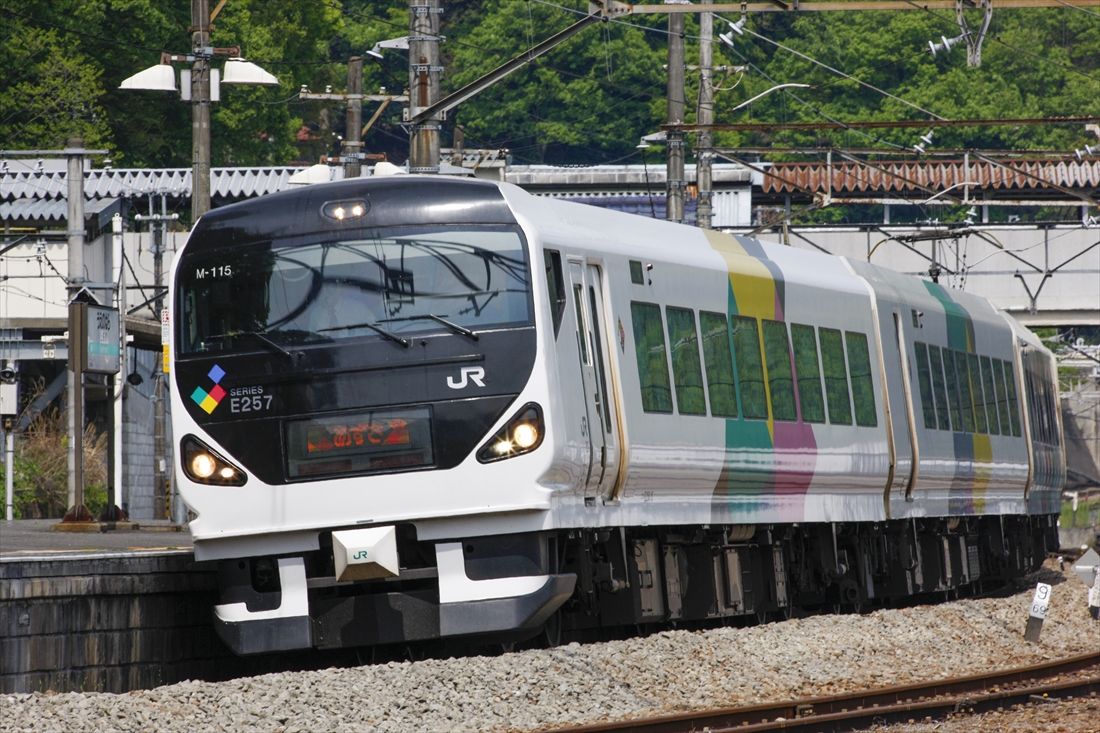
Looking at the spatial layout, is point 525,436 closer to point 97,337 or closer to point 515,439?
point 515,439

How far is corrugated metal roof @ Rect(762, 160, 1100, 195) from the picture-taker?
48.6 meters

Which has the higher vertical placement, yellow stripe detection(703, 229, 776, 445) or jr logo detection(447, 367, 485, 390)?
yellow stripe detection(703, 229, 776, 445)

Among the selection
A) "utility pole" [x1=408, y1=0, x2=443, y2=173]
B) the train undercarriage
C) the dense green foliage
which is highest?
the dense green foliage

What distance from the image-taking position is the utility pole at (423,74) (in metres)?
19.0

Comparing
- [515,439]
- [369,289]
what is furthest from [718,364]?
[369,289]

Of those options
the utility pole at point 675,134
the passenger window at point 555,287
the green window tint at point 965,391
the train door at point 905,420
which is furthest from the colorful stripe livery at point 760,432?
the utility pole at point 675,134

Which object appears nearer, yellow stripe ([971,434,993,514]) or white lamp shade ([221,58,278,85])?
white lamp shade ([221,58,278,85])

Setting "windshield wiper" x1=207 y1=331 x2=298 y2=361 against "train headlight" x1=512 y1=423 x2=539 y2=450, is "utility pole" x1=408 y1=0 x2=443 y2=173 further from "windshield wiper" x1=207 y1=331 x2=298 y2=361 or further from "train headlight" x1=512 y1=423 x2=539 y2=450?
"train headlight" x1=512 y1=423 x2=539 y2=450

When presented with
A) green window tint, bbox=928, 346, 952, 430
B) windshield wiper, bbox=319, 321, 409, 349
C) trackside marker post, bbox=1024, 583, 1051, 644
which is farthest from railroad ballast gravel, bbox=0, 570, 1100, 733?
green window tint, bbox=928, 346, 952, 430

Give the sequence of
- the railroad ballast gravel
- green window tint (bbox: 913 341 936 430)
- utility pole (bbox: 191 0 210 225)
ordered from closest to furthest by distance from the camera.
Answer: the railroad ballast gravel → green window tint (bbox: 913 341 936 430) → utility pole (bbox: 191 0 210 225)

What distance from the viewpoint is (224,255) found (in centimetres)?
1319

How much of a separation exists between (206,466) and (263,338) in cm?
85

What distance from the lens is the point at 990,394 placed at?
23.5 meters

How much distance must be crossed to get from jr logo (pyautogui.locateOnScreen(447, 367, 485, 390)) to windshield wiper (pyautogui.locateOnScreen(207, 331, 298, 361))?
986 mm
